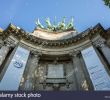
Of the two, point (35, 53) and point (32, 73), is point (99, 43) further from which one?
point (32, 73)

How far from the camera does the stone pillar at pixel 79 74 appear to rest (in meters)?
18.8

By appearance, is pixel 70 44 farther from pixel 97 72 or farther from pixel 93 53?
pixel 97 72

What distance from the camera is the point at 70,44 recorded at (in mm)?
23906

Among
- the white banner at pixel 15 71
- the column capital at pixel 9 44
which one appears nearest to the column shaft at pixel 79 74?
the white banner at pixel 15 71

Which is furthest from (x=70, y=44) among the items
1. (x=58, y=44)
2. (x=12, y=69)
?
(x=12, y=69)

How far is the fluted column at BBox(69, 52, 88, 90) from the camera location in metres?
18.9

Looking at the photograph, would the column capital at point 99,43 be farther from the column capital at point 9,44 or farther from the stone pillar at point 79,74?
the column capital at point 9,44

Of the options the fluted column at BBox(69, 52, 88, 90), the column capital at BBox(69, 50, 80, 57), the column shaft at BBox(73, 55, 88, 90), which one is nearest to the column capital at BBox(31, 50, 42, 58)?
the column capital at BBox(69, 50, 80, 57)

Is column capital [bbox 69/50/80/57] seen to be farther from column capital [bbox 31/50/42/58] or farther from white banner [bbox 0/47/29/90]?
white banner [bbox 0/47/29/90]

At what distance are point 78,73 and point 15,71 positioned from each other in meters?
5.98

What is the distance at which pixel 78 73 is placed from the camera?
20469 mm

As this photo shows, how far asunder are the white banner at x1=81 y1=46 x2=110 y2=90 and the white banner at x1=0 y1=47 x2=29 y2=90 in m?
5.93

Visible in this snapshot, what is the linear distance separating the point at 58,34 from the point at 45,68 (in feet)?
22.7

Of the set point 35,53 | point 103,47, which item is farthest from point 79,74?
point 35,53
